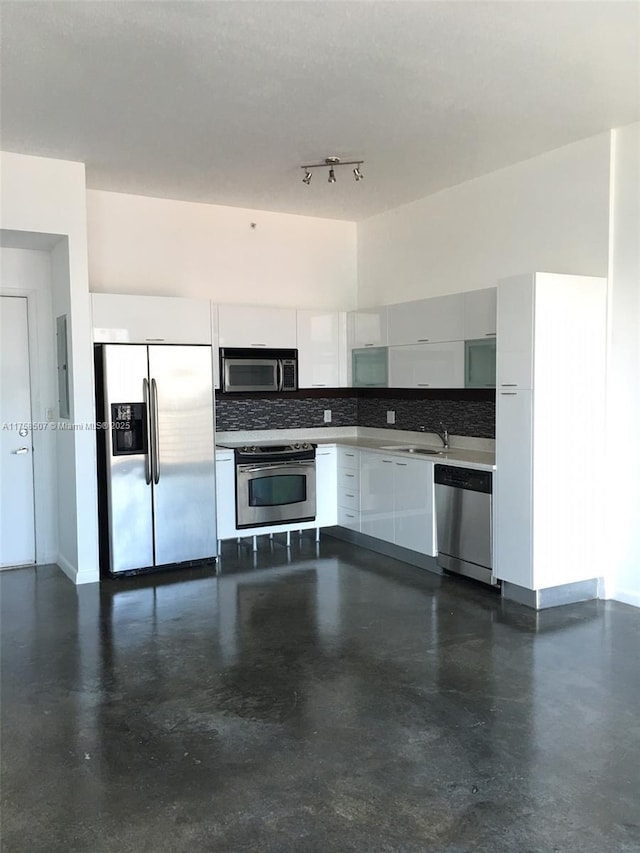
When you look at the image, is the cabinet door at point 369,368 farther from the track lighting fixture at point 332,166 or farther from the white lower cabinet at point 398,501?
the track lighting fixture at point 332,166

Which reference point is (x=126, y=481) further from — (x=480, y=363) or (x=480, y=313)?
(x=480, y=313)

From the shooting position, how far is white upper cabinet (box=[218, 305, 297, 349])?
240 inches

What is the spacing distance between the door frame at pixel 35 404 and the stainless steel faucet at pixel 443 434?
3.27m

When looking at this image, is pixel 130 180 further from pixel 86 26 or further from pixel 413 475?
pixel 413 475

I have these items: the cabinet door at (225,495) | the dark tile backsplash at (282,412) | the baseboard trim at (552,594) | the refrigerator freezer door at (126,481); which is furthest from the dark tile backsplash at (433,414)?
the refrigerator freezer door at (126,481)

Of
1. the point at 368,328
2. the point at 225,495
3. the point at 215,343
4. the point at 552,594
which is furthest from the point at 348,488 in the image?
the point at 552,594

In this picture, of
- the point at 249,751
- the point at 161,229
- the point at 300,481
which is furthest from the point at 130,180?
the point at 249,751

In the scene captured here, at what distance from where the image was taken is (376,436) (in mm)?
7059

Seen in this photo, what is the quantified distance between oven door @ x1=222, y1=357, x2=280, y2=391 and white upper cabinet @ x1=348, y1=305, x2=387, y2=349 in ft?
2.79

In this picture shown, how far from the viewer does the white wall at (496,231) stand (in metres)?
4.68

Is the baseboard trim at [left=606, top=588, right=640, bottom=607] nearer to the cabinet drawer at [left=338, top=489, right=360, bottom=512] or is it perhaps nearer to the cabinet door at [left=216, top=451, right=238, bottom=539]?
the cabinet drawer at [left=338, top=489, right=360, bottom=512]

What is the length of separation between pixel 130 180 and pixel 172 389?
167 cm

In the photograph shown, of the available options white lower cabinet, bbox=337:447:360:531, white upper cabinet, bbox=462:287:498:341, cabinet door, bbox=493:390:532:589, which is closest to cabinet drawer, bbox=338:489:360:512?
white lower cabinet, bbox=337:447:360:531

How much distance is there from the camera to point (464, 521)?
16.8 ft
